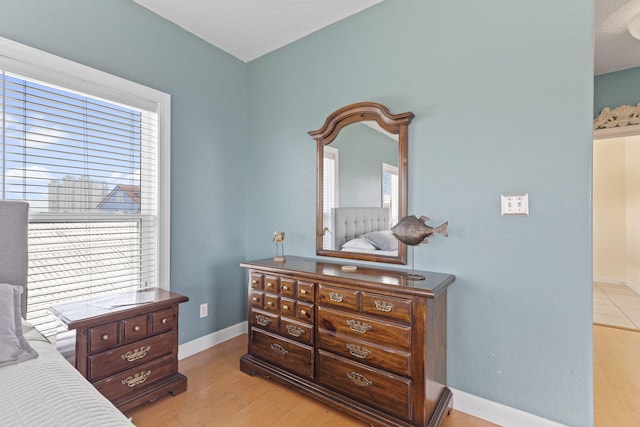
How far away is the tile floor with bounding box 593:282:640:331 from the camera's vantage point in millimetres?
3086

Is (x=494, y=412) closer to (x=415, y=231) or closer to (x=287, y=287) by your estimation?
(x=415, y=231)

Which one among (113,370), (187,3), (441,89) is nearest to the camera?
(113,370)

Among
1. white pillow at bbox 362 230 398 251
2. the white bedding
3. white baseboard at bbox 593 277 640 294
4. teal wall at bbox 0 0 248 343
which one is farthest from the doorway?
the white bedding

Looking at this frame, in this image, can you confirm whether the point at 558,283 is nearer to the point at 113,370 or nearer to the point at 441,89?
the point at 441,89

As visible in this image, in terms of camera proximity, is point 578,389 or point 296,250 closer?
point 578,389

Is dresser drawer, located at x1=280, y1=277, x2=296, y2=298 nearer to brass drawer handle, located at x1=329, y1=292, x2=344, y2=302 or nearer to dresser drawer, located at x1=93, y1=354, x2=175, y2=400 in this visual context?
brass drawer handle, located at x1=329, y1=292, x2=344, y2=302

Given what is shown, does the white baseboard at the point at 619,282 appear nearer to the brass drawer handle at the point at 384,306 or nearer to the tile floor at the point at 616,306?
the tile floor at the point at 616,306

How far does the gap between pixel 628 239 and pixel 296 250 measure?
512cm

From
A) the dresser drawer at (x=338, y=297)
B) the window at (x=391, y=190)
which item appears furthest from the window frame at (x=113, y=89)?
Result: the window at (x=391, y=190)

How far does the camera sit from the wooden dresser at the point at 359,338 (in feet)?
5.09

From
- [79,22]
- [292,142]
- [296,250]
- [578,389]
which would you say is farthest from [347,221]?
[79,22]

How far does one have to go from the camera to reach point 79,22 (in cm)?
Answer: 193

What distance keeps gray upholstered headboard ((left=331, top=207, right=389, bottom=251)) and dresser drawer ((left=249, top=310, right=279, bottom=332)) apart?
0.70m

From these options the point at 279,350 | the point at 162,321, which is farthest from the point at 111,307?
the point at 279,350
